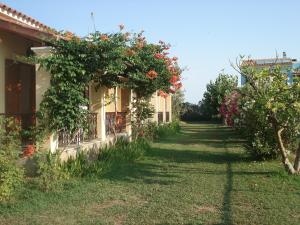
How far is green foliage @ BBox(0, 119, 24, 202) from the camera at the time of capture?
7281 mm

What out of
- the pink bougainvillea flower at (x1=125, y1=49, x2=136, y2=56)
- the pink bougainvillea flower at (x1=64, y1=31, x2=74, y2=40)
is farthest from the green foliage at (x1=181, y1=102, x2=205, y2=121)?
the pink bougainvillea flower at (x1=64, y1=31, x2=74, y2=40)

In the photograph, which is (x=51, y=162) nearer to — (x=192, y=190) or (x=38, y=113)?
(x=38, y=113)

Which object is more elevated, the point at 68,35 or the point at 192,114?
the point at 68,35

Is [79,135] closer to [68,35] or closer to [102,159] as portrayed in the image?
[102,159]

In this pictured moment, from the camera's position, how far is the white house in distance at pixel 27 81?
9.60 m

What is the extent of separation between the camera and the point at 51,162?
29.6 feet

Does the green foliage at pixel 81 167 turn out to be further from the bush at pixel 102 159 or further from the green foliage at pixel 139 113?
the green foliage at pixel 139 113

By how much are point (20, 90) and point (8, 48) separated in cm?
148

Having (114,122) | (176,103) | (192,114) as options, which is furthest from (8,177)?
(192,114)

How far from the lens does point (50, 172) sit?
8.59 metres

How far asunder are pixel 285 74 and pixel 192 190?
3421mm

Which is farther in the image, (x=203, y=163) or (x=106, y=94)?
(x=106, y=94)

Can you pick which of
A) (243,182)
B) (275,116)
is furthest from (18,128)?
(275,116)

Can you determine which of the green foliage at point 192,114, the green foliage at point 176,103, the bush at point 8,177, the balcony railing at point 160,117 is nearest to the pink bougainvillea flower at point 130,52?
the bush at point 8,177
